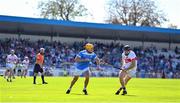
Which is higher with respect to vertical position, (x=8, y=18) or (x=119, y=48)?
(x=8, y=18)

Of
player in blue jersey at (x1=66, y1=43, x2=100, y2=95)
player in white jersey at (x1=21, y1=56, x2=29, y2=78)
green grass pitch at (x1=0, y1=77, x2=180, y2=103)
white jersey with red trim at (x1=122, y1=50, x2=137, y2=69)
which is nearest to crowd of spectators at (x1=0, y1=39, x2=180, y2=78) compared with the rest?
player in white jersey at (x1=21, y1=56, x2=29, y2=78)

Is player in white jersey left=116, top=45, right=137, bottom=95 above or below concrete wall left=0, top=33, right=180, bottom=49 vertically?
above

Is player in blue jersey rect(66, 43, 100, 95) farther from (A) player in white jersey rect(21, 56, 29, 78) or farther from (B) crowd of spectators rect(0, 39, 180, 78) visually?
(B) crowd of spectators rect(0, 39, 180, 78)

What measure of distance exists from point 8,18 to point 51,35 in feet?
23.0

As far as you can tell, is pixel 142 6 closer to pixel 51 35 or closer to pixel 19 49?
pixel 51 35

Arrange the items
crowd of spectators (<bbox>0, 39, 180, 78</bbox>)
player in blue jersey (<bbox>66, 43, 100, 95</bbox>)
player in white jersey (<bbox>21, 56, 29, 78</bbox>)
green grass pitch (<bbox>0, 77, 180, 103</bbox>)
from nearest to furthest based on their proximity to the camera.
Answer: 1. green grass pitch (<bbox>0, 77, 180, 103</bbox>)
2. player in blue jersey (<bbox>66, 43, 100, 95</bbox>)
3. player in white jersey (<bbox>21, 56, 29, 78</bbox>)
4. crowd of spectators (<bbox>0, 39, 180, 78</bbox>)

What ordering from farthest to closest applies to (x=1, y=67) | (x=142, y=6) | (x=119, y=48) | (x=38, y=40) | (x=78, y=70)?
(x=142, y=6) < (x=119, y=48) < (x=38, y=40) < (x=1, y=67) < (x=78, y=70)

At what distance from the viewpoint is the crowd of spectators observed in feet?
201

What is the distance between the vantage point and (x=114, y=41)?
239 ft

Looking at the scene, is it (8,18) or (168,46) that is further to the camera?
(168,46)

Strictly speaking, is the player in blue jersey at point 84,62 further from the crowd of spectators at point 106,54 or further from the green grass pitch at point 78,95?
the crowd of spectators at point 106,54

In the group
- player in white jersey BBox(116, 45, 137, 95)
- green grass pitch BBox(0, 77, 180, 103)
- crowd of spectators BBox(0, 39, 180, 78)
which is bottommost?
crowd of spectators BBox(0, 39, 180, 78)

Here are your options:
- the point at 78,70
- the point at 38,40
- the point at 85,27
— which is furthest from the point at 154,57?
the point at 78,70

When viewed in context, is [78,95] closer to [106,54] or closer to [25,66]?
[25,66]
